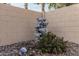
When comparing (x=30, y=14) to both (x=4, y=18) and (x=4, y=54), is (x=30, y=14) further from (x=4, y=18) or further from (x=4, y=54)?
(x=4, y=54)

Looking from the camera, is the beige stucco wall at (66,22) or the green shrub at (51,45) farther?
the beige stucco wall at (66,22)

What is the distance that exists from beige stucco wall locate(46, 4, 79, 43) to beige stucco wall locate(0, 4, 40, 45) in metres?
0.41

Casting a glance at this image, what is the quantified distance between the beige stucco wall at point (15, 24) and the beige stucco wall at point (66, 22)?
411 mm

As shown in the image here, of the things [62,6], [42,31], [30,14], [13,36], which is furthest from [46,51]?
[62,6]

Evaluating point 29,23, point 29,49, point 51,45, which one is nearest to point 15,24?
point 29,23

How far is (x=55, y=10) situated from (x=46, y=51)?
5.08ft

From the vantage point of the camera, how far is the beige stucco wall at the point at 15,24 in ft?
15.0

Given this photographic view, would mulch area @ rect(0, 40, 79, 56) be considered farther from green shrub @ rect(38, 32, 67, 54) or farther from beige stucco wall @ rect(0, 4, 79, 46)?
beige stucco wall @ rect(0, 4, 79, 46)

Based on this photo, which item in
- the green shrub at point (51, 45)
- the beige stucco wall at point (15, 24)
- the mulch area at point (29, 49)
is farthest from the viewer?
the beige stucco wall at point (15, 24)

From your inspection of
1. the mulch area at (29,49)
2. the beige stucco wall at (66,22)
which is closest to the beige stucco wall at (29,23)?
the beige stucco wall at (66,22)

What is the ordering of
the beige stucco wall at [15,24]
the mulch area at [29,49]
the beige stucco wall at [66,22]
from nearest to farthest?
the mulch area at [29,49], the beige stucco wall at [15,24], the beige stucco wall at [66,22]

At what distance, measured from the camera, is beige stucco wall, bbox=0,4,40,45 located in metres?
4.56

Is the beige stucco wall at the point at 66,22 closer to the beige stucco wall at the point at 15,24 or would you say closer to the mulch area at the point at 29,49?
the mulch area at the point at 29,49

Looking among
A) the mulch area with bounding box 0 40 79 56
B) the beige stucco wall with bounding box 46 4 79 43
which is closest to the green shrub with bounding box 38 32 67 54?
the mulch area with bounding box 0 40 79 56
